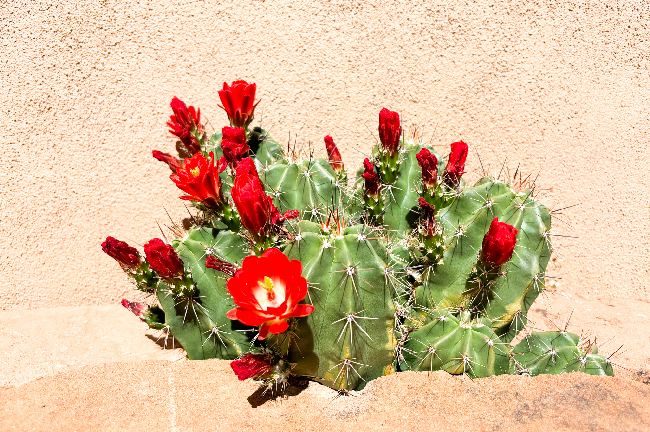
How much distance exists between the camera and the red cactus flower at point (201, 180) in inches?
87.1

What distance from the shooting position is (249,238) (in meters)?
2.14

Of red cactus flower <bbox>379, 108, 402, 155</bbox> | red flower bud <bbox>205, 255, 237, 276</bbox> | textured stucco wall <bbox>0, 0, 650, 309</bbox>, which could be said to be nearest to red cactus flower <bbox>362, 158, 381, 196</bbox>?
red cactus flower <bbox>379, 108, 402, 155</bbox>

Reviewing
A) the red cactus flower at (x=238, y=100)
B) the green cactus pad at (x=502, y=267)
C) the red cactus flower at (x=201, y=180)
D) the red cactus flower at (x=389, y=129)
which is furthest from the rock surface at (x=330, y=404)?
the red cactus flower at (x=238, y=100)

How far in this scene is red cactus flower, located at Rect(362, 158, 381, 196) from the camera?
8.03ft

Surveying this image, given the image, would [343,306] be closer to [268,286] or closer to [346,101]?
[268,286]

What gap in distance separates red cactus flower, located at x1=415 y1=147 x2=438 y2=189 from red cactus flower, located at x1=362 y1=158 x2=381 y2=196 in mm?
202

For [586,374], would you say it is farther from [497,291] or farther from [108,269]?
[108,269]

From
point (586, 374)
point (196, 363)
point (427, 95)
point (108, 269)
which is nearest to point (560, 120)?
point (427, 95)

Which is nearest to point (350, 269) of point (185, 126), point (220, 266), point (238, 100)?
point (220, 266)

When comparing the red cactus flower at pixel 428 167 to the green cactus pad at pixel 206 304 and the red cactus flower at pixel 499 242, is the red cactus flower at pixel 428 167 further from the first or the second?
the green cactus pad at pixel 206 304

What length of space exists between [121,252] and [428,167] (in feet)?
4.43

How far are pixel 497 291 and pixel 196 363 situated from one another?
4.25 feet

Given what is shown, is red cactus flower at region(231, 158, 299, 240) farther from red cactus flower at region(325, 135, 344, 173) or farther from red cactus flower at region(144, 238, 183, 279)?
red cactus flower at region(325, 135, 344, 173)

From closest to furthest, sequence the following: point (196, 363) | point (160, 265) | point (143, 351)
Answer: point (160, 265) → point (196, 363) → point (143, 351)
